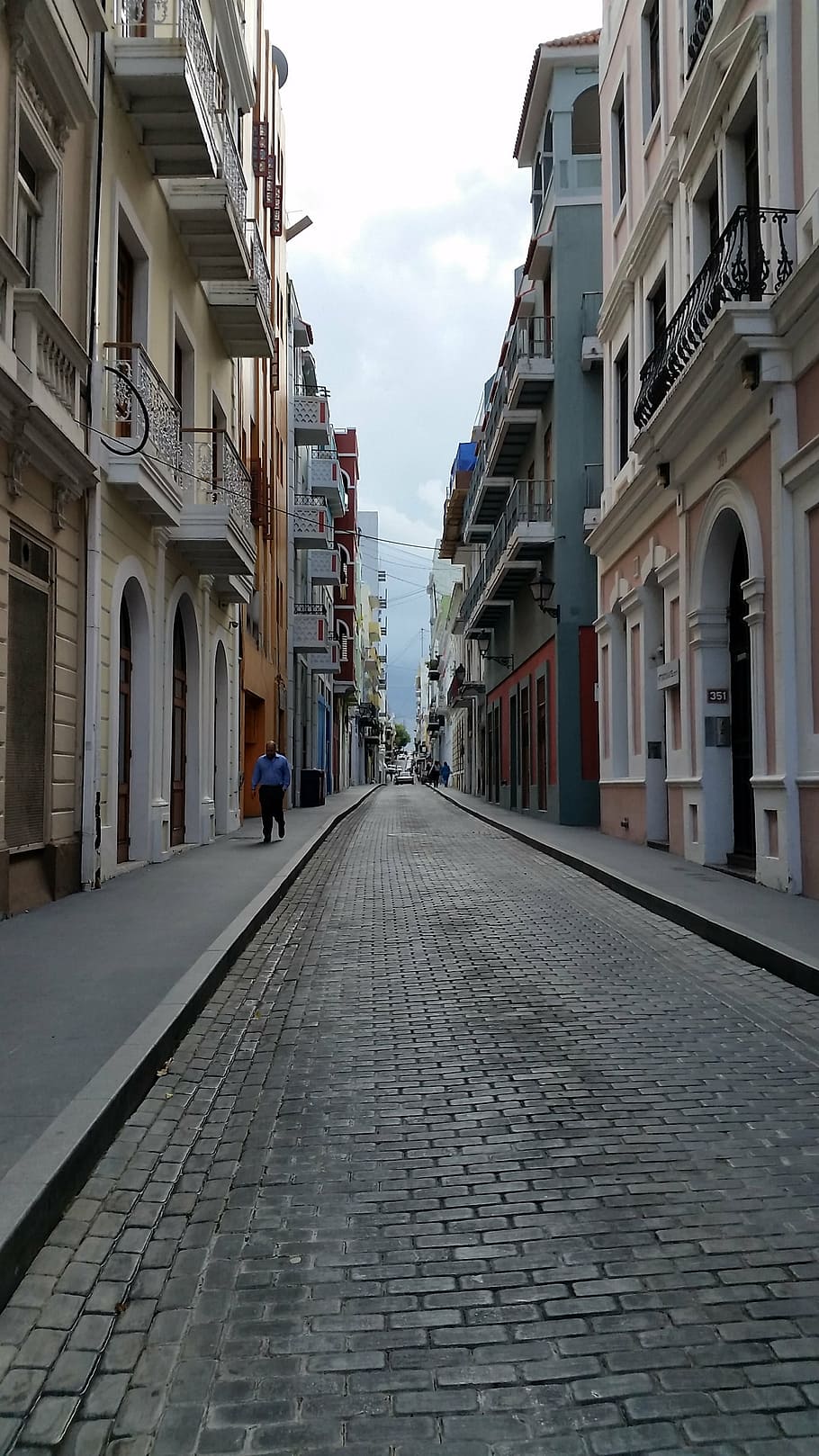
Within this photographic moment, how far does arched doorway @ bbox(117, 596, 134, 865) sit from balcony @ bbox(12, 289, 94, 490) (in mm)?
2911

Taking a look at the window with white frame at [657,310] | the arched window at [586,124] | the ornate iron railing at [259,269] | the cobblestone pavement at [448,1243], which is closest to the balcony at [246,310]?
the ornate iron railing at [259,269]

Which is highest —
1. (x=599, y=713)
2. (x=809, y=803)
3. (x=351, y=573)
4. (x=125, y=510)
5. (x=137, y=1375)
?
(x=351, y=573)

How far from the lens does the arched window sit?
78.5ft

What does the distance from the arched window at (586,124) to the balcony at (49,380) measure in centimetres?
1683

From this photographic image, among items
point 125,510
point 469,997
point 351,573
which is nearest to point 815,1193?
A: point 469,997

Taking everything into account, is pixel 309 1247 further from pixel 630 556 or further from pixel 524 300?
pixel 524 300

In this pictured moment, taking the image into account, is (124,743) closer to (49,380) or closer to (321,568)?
(49,380)

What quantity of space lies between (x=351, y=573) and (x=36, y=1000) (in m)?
53.3

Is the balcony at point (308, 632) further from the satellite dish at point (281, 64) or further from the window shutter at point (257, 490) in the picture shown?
the satellite dish at point (281, 64)

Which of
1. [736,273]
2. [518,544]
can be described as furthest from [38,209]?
[518,544]

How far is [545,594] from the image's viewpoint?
23.3m

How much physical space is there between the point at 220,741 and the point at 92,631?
326 inches

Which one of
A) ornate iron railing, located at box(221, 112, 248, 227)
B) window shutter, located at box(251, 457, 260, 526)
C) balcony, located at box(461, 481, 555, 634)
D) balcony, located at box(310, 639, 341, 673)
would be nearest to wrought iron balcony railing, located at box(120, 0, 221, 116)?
ornate iron railing, located at box(221, 112, 248, 227)

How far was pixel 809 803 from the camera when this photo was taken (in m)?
10.3
